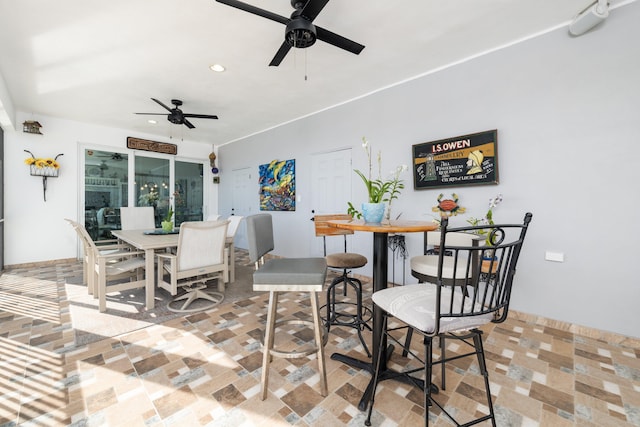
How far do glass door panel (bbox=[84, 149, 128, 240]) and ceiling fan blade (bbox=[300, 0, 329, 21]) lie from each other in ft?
18.3

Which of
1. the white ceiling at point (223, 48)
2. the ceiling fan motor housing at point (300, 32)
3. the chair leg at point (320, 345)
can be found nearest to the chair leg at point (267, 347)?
the chair leg at point (320, 345)

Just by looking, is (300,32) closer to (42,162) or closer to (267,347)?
(267,347)

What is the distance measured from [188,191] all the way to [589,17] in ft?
23.6

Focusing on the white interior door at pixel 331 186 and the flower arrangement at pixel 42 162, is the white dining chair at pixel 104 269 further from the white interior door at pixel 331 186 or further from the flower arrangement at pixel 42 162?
the flower arrangement at pixel 42 162

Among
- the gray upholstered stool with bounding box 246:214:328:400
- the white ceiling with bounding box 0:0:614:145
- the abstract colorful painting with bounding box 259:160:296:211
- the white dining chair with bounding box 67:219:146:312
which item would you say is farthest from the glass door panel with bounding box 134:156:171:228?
the gray upholstered stool with bounding box 246:214:328:400

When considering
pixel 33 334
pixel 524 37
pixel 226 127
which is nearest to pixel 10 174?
pixel 226 127

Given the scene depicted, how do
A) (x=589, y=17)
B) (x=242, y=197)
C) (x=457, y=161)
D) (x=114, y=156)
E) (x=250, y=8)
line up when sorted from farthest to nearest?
(x=242, y=197) < (x=114, y=156) < (x=457, y=161) < (x=589, y=17) < (x=250, y=8)

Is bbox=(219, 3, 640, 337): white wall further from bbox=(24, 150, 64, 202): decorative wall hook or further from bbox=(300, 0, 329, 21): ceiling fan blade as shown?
bbox=(24, 150, 64, 202): decorative wall hook

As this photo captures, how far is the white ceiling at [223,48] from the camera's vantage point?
216 cm

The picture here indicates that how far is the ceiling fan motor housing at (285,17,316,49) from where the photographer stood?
188cm

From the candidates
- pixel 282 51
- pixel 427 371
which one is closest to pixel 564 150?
pixel 427 371

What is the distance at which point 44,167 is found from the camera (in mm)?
4602

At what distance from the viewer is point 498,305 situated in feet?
3.98

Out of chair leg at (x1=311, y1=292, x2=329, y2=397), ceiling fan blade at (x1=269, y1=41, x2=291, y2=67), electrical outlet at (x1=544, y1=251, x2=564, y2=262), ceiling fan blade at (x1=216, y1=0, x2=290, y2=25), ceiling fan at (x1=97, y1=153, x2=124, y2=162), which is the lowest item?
chair leg at (x1=311, y1=292, x2=329, y2=397)
